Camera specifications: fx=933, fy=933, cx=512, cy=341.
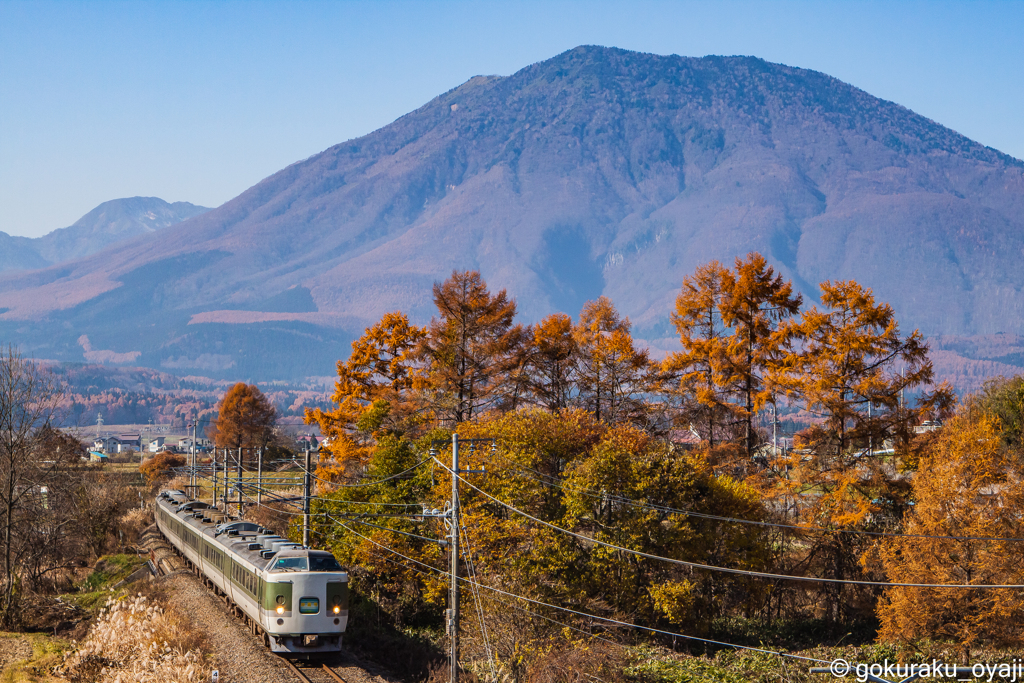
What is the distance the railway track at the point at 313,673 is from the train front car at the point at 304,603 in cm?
101

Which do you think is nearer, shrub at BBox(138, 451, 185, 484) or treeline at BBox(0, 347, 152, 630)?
treeline at BBox(0, 347, 152, 630)

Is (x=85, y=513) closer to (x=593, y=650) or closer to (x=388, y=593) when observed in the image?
(x=388, y=593)

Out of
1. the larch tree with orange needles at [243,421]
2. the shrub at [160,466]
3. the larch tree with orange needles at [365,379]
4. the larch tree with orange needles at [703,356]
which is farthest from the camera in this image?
the larch tree with orange needles at [243,421]

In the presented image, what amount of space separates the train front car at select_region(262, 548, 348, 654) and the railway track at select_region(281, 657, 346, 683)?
1014 mm

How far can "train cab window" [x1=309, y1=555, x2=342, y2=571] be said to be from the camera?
35094mm

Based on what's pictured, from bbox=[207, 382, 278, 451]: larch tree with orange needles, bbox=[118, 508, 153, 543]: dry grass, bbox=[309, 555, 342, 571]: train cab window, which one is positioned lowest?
bbox=[118, 508, 153, 543]: dry grass

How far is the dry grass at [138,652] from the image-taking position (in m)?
29.1

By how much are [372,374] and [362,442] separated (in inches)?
208

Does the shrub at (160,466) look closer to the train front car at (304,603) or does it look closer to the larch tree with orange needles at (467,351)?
the larch tree with orange needles at (467,351)

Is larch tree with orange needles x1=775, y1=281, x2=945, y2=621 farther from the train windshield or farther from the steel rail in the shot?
the steel rail

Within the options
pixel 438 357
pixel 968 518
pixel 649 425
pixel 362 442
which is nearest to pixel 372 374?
pixel 362 442

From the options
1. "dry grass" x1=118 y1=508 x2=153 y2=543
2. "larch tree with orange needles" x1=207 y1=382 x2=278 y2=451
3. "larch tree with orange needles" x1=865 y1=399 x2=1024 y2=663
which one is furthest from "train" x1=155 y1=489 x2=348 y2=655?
"larch tree with orange needles" x1=207 y1=382 x2=278 y2=451

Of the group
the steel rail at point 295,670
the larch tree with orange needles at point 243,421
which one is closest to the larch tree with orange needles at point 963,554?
the steel rail at point 295,670

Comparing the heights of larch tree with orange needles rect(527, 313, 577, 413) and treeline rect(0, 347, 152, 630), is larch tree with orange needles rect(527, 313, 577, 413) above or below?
above
